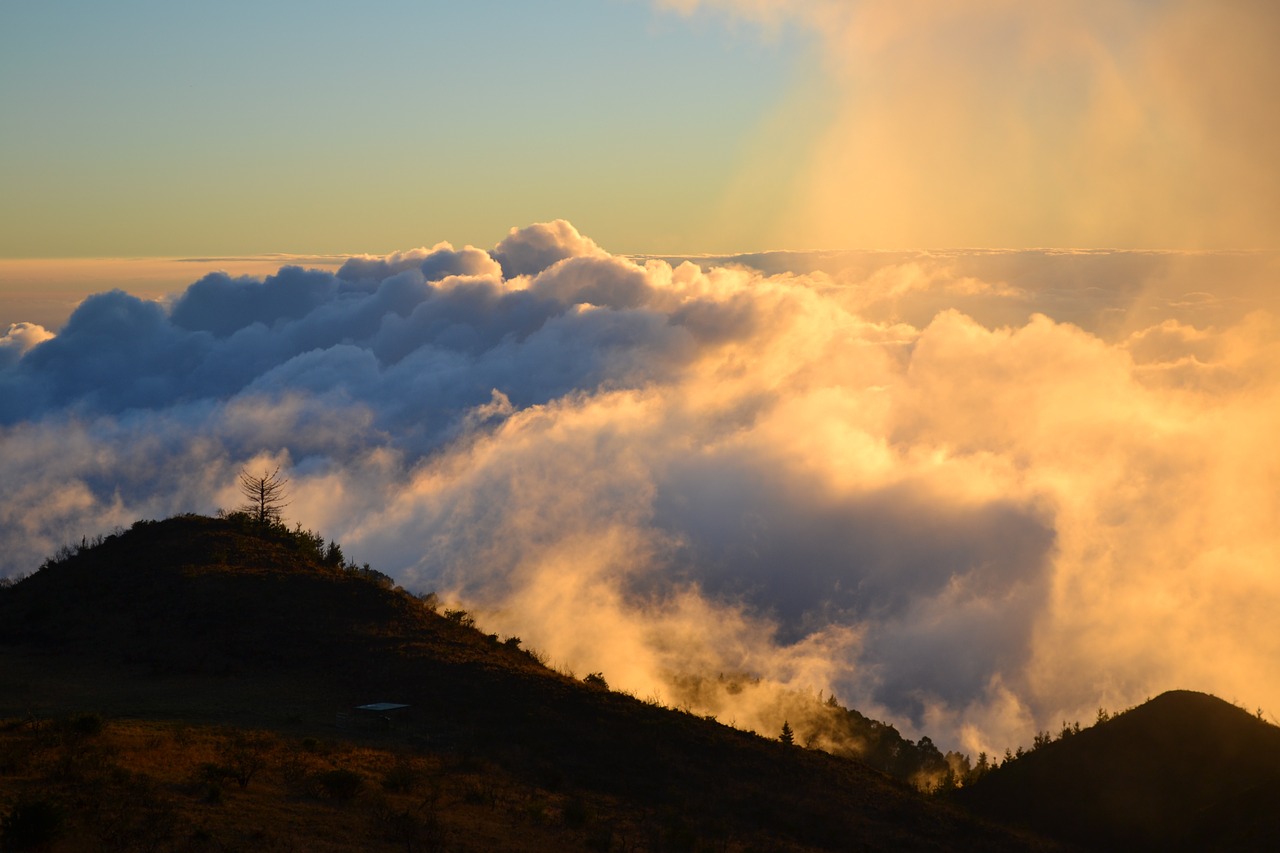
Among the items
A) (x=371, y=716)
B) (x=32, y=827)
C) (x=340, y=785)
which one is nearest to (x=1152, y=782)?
(x=371, y=716)

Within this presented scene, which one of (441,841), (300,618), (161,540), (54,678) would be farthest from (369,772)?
(161,540)

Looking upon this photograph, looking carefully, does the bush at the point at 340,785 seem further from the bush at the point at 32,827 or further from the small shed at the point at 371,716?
the small shed at the point at 371,716

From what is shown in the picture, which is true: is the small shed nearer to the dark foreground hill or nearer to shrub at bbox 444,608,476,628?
the dark foreground hill

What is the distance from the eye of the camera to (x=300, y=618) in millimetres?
61469

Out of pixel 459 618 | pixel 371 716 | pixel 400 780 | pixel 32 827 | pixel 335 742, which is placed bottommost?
pixel 32 827

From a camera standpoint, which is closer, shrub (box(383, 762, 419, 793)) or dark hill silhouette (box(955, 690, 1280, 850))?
shrub (box(383, 762, 419, 793))

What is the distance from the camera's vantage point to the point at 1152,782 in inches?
1781

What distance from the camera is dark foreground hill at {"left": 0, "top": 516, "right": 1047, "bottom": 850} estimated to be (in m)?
29.5

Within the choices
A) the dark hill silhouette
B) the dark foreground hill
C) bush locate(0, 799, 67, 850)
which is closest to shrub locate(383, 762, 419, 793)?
the dark foreground hill

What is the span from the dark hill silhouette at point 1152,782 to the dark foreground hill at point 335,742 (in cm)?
425

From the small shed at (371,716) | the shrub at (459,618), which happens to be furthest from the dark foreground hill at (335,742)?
the shrub at (459,618)

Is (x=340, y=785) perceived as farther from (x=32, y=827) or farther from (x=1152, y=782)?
(x=1152, y=782)

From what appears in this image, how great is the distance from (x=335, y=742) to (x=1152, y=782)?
3339cm

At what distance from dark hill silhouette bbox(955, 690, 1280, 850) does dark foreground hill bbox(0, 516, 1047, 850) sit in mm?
4252
